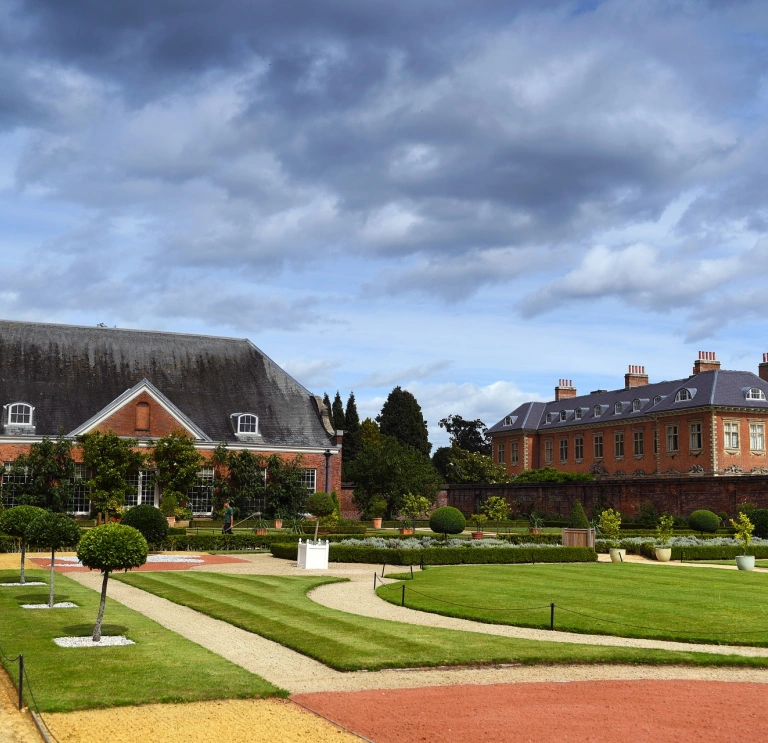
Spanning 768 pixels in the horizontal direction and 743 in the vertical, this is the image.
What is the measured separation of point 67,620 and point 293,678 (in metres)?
5.84

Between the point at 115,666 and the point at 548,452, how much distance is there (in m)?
67.3

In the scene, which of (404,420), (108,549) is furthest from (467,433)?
(108,549)

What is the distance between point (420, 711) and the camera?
10047mm

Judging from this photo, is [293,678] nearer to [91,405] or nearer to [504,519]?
[91,405]

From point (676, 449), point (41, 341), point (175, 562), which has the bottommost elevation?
point (175, 562)

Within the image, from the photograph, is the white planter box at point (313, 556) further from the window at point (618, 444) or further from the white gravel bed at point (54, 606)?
the window at point (618, 444)

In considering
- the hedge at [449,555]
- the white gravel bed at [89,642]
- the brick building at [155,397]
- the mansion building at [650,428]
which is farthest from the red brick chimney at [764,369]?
the white gravel bed at [89,642]

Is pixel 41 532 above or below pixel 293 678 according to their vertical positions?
above

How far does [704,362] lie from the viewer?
62.7 meters

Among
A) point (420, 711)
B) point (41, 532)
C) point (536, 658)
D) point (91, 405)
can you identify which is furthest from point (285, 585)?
point (91, 405)

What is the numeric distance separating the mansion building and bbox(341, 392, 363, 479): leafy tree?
42.8 ft

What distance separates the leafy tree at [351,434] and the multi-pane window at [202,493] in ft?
98.3

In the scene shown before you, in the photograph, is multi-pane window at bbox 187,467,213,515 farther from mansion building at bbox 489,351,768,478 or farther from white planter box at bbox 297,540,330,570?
mansion building at bbox 489,351,768,478

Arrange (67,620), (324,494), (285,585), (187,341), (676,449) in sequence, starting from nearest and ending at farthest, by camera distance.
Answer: (67,620)
(285,585)
(324,494)
(187,341)
(676,449)
